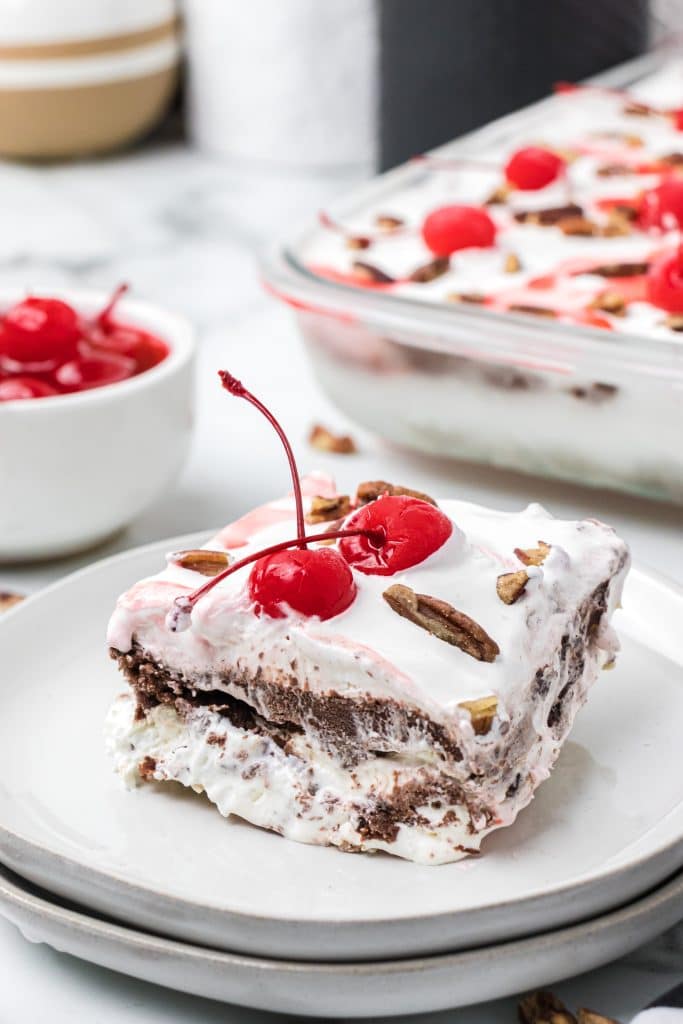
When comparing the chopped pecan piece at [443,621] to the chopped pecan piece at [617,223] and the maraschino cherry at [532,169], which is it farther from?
the maraschino cherry at [532,169]

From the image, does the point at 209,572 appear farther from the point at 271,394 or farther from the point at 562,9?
the point at 562,9

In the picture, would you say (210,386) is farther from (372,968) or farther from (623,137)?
(372,968)

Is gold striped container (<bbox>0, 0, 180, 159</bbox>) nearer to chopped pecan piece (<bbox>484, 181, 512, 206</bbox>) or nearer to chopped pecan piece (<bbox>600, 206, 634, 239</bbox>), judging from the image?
chopped pecan piece (<bbox>484, 181, 512, 206</bbox>)

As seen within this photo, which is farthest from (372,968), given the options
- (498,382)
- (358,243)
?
→ (358,243)

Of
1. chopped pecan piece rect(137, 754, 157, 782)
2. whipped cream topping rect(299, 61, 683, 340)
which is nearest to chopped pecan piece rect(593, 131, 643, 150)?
whipped cream topping rect(299, 61, 683, 340)

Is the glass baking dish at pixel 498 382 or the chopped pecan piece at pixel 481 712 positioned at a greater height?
the chopped pecan piece at pixel 481 712

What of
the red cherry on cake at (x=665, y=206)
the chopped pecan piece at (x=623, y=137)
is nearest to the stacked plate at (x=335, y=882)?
the red cherry on cake at (x=665, y=206)

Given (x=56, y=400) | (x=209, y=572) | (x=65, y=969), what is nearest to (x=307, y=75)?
(x=56, y=400)
